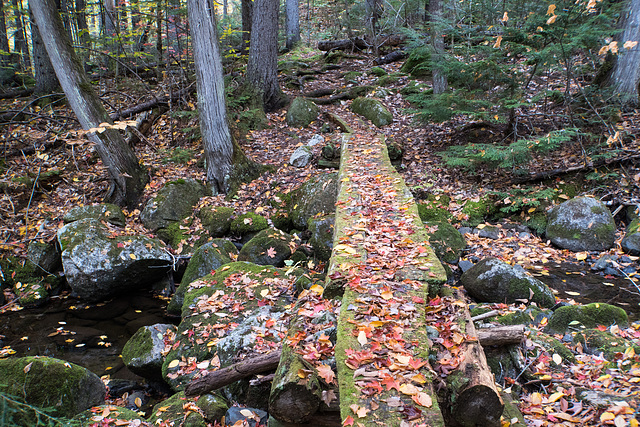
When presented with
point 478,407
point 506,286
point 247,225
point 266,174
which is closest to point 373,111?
point 266,174

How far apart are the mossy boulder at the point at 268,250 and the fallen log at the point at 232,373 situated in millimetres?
3060

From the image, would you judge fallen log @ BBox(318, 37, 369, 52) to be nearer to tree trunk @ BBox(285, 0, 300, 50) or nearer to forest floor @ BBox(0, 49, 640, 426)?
tree trunk @ BBox(285, 0, 300, 50)

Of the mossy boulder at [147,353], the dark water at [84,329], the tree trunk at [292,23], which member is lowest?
the dark water at [84,329]

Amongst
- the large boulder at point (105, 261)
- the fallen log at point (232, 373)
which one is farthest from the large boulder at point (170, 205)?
the fallen log at point (232, 373)

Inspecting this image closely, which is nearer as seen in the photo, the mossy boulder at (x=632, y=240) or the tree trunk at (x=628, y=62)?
the mossy boulder at (x=632, y=240)

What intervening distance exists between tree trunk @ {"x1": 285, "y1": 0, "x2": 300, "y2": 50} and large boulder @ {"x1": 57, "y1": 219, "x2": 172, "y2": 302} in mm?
14897

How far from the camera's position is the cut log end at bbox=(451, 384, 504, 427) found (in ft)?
7.43

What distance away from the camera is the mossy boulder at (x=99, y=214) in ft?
24.4

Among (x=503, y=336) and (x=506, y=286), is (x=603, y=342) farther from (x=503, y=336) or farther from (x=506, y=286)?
(x=506, y=286)

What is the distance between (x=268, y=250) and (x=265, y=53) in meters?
6.79

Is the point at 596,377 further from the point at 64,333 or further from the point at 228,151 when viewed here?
the point at 228,151

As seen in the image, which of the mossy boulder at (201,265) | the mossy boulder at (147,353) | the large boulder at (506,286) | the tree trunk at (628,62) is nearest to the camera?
the mossy boulder at (147,353)

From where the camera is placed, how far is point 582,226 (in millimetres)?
6180

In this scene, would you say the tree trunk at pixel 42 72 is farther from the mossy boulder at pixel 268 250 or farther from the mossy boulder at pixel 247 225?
the mossy boulder at pixel 268 250
